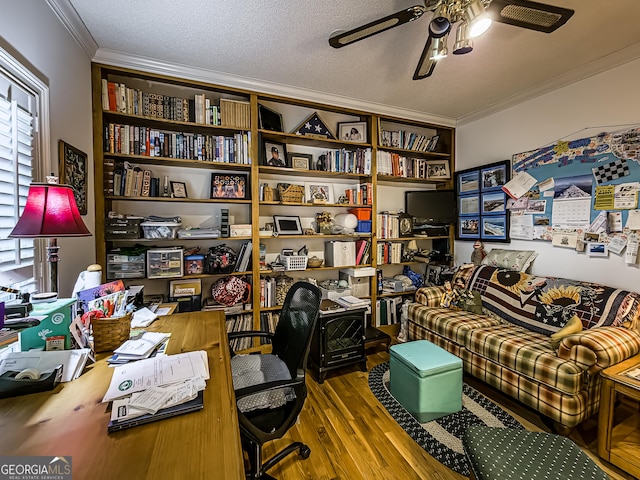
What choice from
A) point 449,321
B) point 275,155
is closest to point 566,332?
point 449,321

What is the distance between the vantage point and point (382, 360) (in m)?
2.66

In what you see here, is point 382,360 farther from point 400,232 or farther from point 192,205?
point 192,205

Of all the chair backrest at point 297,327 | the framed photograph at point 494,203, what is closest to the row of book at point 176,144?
the chair backrest at point 297,327

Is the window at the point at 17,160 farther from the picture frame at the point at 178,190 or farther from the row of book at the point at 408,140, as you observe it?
the row of book at the point at 408,140

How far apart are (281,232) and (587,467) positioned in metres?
2.36

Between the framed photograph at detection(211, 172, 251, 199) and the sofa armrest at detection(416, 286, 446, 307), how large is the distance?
199 cm

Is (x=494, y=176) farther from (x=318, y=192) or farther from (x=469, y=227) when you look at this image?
(x=318, y=192)

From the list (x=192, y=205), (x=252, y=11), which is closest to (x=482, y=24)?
(x=252, y=11)

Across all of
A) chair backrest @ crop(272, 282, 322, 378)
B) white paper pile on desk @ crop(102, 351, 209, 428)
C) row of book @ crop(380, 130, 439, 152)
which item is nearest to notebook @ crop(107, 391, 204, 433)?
white paper pile on desk @ crop(102, 351, 209, 428)

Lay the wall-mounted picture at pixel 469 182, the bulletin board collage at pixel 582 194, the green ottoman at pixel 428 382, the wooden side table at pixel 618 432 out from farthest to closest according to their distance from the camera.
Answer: the wall-mounted picture at pixel 469 182
the bulletin board collage at pixel 582 194
the green ottoman at pixel 428 382
the wooden side table at pixel 618 432

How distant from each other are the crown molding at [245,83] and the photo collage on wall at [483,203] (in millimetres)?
882

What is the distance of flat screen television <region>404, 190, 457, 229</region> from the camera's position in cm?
340

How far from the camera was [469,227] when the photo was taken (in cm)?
328

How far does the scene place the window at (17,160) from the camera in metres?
1.16
